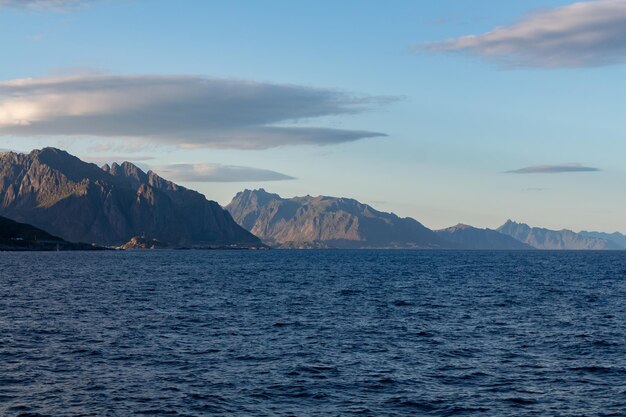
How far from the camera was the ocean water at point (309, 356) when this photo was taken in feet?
144

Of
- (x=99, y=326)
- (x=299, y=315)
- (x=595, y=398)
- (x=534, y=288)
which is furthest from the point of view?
(x=534, y=288)

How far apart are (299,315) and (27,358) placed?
3737cm

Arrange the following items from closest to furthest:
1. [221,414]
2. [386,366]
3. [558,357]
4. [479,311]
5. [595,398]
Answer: [221,414], [595,398], [386,366], [558,357], [479,311]

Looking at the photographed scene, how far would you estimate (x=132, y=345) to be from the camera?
62562 millimetres

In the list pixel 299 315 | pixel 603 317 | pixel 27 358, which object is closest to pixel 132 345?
pixel 27 358

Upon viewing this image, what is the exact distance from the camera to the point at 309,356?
58875 mm

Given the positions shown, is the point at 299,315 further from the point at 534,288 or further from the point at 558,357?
the point at 534,288

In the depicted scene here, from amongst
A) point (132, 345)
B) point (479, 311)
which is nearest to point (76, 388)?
point (132, 345)

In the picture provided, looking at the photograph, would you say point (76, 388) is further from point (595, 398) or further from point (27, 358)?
point (595, 398)

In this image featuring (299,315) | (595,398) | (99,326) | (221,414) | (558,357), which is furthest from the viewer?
(299,315)

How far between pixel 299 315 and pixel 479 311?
23920 millimetres

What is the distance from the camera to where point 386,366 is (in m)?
55.2

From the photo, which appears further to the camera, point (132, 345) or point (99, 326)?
point (99, 326)

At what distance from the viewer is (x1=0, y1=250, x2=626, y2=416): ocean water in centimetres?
4400
